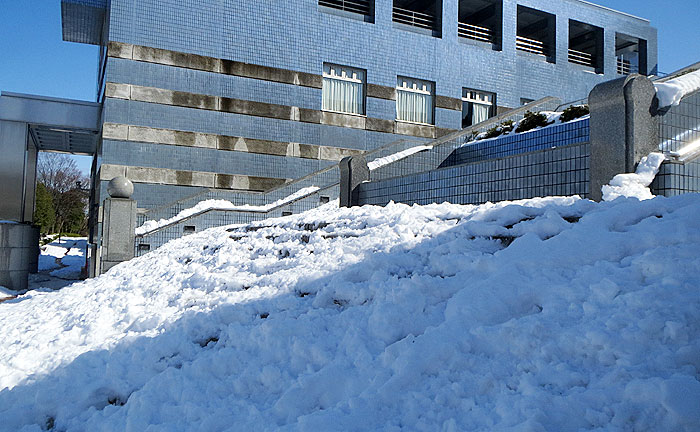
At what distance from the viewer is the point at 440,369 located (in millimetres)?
2916

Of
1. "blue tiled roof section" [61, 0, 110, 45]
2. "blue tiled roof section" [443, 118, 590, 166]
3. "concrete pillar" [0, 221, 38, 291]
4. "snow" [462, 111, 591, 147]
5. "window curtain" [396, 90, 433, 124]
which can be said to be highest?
"blue tiled roof section" [61, 0, 110, 45]

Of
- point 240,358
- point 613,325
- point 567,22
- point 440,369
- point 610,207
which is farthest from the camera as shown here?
point 567,22

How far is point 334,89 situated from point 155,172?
23.5ft

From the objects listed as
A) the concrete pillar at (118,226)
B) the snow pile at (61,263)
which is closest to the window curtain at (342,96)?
the concrete pillar at (118,226)

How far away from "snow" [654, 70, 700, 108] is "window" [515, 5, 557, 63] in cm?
1666

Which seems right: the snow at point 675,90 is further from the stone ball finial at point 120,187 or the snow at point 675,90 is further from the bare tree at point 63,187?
the bare tree at point 63,187

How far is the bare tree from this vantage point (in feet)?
144

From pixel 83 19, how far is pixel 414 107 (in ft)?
43.8

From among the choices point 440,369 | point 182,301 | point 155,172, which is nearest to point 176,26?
point 155,172

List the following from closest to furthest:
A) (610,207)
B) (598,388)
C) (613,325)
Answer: (598,388) → (613,325) → (610,207)

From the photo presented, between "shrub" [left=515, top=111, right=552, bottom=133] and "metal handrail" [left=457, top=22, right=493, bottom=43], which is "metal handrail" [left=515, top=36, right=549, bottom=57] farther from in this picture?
"shrub" [left=515, top=111, right=552, bottom=133]

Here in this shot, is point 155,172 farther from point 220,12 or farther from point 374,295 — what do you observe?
point 374,295

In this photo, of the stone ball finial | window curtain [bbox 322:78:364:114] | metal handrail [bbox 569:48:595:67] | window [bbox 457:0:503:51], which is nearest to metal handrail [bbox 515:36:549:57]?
window [bbox 457:0:503:51]

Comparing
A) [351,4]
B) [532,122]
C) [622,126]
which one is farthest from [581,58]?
[622,126]
